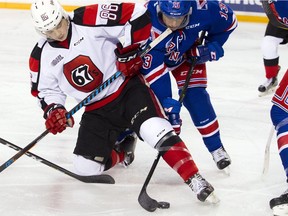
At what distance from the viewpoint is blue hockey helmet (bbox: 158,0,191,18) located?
2.86m

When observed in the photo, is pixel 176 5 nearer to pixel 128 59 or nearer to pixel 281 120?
pixel 128 59

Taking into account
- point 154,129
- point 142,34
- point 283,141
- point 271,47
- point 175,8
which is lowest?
point 271,47

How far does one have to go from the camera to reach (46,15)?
274cm

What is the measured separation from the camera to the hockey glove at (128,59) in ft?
9.47

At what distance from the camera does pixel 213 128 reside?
318 centimetres

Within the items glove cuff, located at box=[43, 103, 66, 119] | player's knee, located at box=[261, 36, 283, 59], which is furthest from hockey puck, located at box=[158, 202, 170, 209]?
player's knee, located at box=[261, 36, 283, 59]

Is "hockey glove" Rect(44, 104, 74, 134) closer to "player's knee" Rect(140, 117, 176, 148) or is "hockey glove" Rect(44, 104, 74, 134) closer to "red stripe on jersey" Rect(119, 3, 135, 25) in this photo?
"player's knee" Rect(140, 117, 176, 148)

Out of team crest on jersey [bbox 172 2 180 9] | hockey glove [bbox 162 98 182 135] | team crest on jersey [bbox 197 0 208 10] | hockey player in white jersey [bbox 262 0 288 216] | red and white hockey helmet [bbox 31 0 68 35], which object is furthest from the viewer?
team crest on jersey [bbox 197 0 208 10]

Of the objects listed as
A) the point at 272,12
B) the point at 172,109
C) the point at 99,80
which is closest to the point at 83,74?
the point at 99,80

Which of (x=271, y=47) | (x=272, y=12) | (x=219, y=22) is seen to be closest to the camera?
(x=272, y=12)

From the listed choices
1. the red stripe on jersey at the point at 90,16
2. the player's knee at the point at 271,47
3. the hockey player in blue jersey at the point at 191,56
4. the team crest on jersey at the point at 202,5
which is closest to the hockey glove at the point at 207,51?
the hockey player in blue jersey at the point at 191,56

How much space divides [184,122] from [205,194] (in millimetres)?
1319

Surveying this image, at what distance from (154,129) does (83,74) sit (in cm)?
43

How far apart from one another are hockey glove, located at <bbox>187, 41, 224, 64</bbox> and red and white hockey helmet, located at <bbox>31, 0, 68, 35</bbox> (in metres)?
0.68
